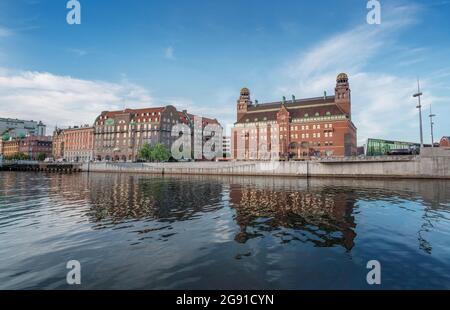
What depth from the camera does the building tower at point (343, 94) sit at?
111 meters

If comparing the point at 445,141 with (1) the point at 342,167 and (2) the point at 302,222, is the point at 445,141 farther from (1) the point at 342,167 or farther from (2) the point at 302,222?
(2) the point at 302,222

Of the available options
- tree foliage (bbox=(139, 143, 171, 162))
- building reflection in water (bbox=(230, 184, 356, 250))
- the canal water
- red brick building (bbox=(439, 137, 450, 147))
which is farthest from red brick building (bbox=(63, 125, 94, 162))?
red brick building (bbox=(439, 137, 450, 147))

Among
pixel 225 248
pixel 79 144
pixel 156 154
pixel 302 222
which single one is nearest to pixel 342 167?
pixel 302 222

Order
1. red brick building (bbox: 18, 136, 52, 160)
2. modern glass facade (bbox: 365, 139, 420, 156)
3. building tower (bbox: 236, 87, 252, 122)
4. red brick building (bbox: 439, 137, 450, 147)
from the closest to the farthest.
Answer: red brick building (bbox: 439, 137, 450, 147), modern glass facade (bbox: 365, 139, 420, 156), building tower (bbox: 236, 87, 252, 122), red brick building (bbox: 18, 136, 52, 160)

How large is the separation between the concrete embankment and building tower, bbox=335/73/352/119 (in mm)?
49677

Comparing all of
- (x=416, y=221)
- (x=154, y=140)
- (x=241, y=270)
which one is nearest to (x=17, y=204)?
(x=241, y=270)

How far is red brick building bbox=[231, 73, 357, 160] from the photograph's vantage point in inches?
4220

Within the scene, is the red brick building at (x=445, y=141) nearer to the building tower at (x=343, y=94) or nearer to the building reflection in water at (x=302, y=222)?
the building tower at (x=343, y=94)


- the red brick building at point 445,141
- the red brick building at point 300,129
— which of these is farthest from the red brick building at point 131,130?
the red brick building at point 445,141

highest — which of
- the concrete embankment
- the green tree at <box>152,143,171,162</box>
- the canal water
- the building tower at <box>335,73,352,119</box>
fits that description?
the building tower at <box>335,73,352,119</box>

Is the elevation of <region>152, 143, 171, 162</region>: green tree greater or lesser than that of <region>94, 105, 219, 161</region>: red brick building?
lesser

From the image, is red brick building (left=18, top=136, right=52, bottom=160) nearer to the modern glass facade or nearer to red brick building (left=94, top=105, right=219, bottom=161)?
red brick building (left=94, top=105, right=219, bottom=161)

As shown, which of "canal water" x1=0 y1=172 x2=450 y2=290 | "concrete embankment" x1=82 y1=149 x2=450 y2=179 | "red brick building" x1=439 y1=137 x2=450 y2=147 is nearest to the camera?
"canal water" x1=0 y1=172 x2=450 y2=290
